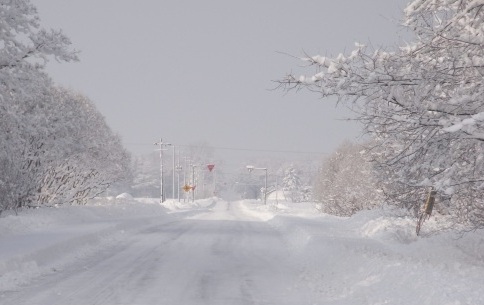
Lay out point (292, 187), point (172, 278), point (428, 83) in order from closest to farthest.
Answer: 1. point (428, 83)
2. point (172, 278)
3. point (292, 187)

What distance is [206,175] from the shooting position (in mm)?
189875

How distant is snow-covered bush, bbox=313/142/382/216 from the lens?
39594 millimetres

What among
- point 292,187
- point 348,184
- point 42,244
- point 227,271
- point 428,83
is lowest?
point 292,187

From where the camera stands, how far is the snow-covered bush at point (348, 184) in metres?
39.6

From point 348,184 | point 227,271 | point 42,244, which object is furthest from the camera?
point 348,184

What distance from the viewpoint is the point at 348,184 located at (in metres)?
44.1

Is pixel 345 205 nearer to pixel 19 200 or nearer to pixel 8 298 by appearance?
pixel 19 200

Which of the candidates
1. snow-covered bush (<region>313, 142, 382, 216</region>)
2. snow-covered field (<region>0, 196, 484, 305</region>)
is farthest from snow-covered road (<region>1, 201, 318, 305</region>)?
snow-covered bush (<region>313, 142, 382, 216</region>)

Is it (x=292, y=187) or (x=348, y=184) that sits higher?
(x=348, y=184)

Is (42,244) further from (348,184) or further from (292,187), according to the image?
(292,187)

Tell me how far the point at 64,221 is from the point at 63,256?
12608 millimetres

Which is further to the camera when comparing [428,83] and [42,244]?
[42,244]

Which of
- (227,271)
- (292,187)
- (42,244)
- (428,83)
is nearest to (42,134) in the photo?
(42,244)

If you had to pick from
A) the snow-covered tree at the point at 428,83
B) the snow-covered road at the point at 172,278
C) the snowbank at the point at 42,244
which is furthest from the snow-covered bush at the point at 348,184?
the snow-covered tree at the point at 428,83
